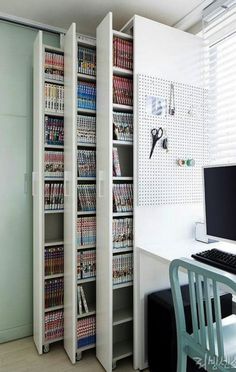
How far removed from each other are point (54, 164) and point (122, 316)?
1.28 m

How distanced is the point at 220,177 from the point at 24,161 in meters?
1.60

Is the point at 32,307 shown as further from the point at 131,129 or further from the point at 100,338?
the point at 131,129

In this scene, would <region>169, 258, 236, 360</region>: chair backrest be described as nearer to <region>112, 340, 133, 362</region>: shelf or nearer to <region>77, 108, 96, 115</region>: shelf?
<region>112, 340, 133, 362</region>: shelf

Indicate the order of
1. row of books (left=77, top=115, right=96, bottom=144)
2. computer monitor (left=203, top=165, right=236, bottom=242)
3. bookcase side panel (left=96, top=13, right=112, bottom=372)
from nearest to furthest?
computer monitor (left=203, top=165, right=236, bottom=242) → bookcase side panel (left=96, top=13, right=112, bottom=372) → row of books (left=77, top=115, right=96, bottom=144)

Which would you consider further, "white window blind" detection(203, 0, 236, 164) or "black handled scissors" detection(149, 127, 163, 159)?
"white window blind" detection(203, 0, 236, 164)

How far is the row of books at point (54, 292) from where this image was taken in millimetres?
2289

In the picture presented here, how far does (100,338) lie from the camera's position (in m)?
2.10

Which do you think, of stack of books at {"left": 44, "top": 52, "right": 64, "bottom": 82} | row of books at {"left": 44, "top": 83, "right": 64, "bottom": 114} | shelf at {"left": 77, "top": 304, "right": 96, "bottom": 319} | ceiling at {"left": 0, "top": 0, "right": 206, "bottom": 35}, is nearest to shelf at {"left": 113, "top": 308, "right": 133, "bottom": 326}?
shelf at {"left": 77, "top": 304, "right": 96, "bottom": 319}

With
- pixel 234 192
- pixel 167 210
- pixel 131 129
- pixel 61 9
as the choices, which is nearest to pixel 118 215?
pixel 167 210

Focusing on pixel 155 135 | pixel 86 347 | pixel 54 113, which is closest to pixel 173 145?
pixel 155 135

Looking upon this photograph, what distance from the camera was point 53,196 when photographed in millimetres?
2297

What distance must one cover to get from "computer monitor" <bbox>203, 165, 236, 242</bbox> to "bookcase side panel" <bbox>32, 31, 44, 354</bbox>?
4.04ft

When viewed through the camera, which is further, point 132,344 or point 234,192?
point 132,344

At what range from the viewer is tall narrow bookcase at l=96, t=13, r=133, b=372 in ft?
6.44
